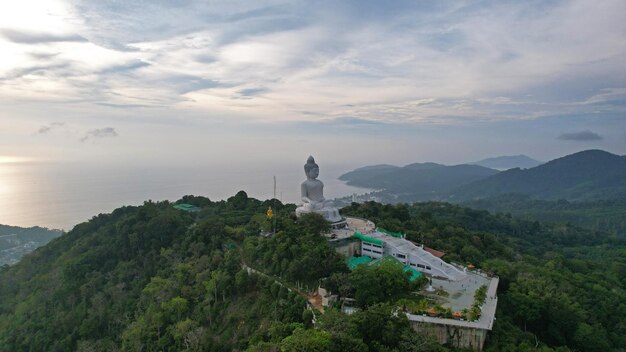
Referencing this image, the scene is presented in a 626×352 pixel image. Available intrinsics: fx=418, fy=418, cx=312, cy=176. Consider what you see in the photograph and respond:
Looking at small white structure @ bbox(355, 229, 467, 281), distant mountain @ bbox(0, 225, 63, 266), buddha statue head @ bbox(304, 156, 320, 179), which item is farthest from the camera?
distant mountain @ bbox(0, 225, 63, 266)

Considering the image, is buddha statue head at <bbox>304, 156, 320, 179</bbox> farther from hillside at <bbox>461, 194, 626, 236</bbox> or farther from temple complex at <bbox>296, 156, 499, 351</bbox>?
hillside at <bbox>461, 194, 626, 236</bbox>

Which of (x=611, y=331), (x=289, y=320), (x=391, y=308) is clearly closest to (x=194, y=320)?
(x=289, y=320)

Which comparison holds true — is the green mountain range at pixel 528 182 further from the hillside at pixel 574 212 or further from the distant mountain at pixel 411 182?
the hillside at pixel 574 212

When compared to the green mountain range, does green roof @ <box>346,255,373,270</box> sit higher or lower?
higher

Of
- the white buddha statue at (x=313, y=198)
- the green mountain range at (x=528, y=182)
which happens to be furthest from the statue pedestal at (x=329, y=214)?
the green mountain range at (x=528, y=182)

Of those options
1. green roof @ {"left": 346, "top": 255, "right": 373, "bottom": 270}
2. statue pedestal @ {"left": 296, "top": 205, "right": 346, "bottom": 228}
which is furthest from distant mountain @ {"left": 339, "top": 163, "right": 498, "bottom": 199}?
green roof @ {"left": 346, "top": 255, "right": 373, "bottom": 270}
